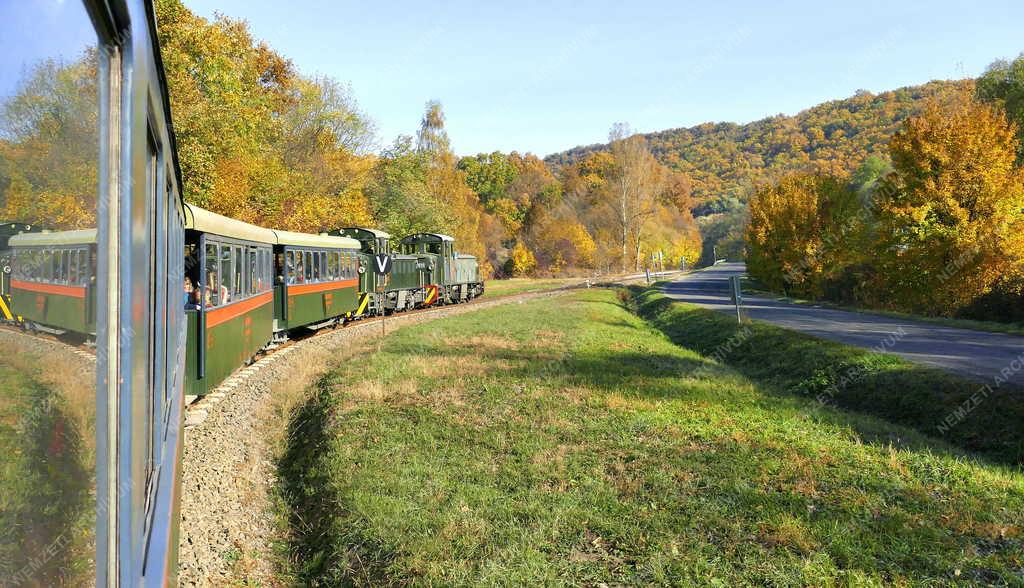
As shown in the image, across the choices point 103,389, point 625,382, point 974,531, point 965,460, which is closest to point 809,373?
A: point 625,382

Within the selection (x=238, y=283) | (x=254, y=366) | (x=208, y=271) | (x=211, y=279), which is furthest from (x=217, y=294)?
(x=254, y=366)

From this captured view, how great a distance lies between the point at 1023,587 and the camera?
4340 millimetres

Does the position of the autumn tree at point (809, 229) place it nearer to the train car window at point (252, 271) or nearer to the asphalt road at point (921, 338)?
the asphalt road at point (921, 338)

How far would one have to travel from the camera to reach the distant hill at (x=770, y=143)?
4454 inches

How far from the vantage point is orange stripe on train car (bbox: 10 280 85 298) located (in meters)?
1.15

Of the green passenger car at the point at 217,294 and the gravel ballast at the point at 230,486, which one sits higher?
the green passenger car at the point at 217,294

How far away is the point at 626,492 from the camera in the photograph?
247 inches

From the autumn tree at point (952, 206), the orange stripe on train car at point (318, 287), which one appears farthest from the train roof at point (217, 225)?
the autumn tree at point (952, 206)

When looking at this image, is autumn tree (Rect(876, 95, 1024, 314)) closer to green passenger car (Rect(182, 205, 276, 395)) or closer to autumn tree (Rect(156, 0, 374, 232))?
green passenger car (Rect(182, 205, 276, 395))

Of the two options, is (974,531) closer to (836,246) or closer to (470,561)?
(470,561)

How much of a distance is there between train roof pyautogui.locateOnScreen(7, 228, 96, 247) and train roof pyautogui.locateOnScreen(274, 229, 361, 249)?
13.3 m

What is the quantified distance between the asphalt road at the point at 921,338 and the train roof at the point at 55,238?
11.8 m

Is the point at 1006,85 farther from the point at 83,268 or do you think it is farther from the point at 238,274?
the point at 83,268

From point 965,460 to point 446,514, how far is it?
588 cm
